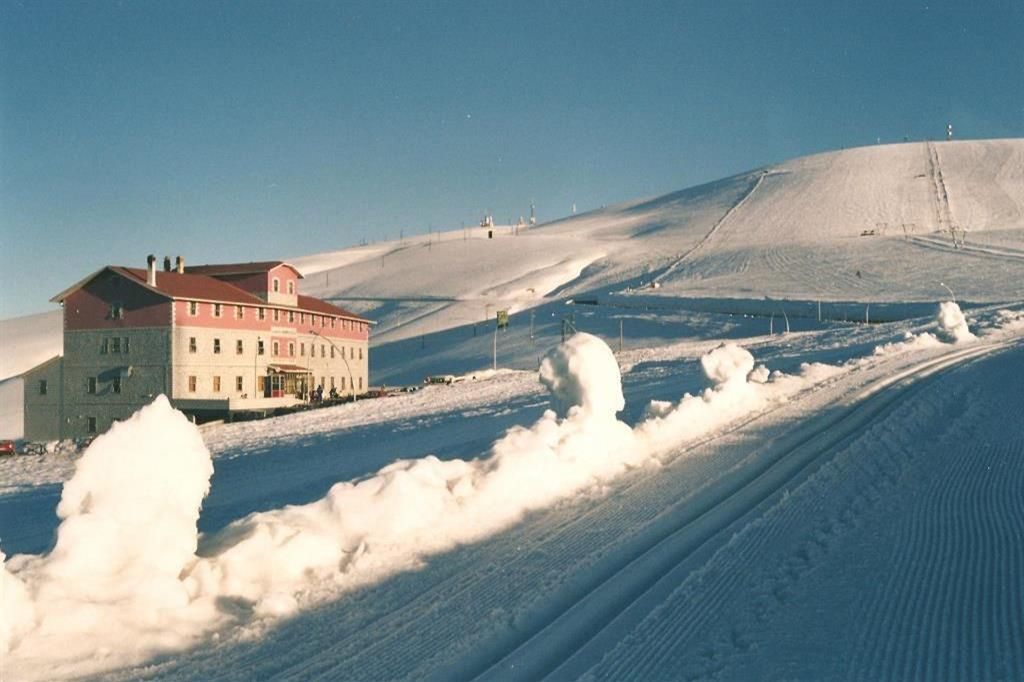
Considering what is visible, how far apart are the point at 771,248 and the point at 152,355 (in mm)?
83481

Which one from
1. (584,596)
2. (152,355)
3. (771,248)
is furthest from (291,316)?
(771,248)

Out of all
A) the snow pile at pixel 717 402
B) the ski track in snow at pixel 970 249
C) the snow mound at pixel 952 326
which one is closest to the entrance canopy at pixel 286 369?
the snow mound at pixel 952 326

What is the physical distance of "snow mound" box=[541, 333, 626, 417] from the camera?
1509cm

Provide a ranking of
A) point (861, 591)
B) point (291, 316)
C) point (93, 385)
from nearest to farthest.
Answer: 1. point (861, 591)
2. point (93, 385)
3. point (291, 316)

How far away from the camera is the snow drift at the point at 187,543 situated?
24.3ft

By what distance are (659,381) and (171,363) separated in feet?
86.3

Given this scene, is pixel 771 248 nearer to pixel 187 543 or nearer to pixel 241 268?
pixel 241 268

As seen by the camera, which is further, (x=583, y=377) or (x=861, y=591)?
(x=583, y=377)

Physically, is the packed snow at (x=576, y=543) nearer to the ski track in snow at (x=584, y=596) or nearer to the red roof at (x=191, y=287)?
the ski track in snow at (x=584, y=596)

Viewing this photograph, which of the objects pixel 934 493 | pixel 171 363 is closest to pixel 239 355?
pixel 171 363

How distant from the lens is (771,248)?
113m

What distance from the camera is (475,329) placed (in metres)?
89.5

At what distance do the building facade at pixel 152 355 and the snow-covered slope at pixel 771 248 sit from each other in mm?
45689

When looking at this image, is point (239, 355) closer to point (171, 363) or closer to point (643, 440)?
point (171, 363)
